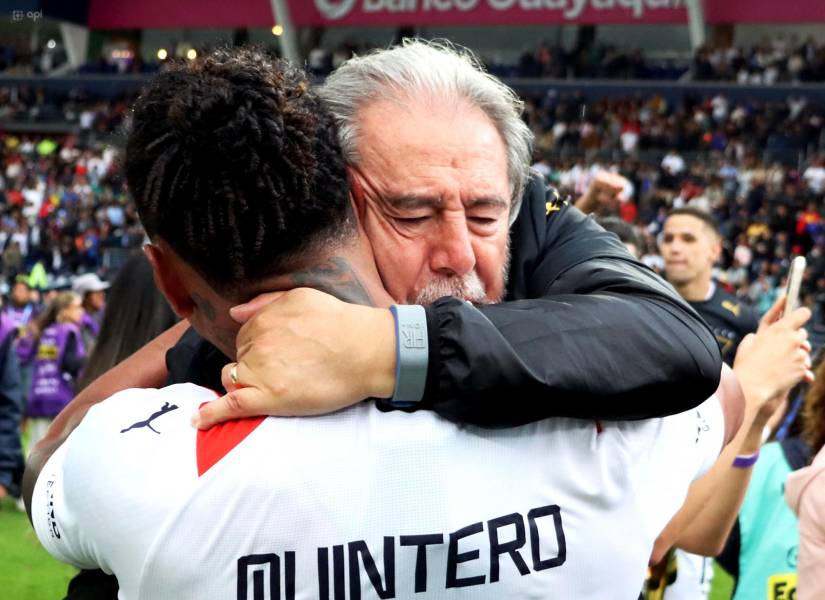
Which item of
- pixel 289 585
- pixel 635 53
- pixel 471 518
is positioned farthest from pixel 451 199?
pixel 635 53

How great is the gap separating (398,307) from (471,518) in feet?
0.83

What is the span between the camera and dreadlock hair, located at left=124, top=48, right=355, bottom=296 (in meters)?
1.25

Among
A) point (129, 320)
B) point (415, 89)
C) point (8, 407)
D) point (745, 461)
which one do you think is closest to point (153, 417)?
point (415, 89)

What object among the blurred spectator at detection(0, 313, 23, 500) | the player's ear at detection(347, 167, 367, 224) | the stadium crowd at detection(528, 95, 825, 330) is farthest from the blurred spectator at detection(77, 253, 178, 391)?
the stadium crowd at detection(528, 95, 825, 330)

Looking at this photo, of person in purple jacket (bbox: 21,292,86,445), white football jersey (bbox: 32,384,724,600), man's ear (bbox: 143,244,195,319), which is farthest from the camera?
person in purple jacket (bbox: 21,292,86,445)

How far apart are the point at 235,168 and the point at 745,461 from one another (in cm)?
143

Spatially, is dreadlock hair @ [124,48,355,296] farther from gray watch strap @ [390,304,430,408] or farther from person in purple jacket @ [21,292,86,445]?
person in purple jacket @ [21,292,86,445]

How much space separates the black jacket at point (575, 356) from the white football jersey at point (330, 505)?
6 centimetres

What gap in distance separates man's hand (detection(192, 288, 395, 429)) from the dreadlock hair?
0.28 ft

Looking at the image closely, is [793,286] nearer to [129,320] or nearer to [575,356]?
[575,356]

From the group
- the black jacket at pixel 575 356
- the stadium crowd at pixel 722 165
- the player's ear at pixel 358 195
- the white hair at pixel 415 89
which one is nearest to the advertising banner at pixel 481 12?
the stadium crowd at pixel 722 165

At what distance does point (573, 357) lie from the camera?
1284mm

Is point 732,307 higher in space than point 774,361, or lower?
lower

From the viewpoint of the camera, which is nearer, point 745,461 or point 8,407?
point 745,461
